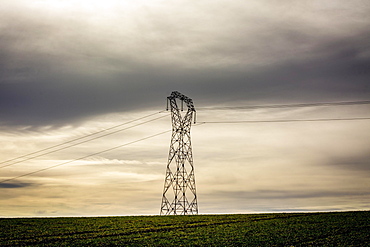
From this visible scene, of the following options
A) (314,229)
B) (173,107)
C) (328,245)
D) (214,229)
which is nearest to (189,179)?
(173,107)

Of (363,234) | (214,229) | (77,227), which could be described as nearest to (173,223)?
(214,229)

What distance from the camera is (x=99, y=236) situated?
155 feet

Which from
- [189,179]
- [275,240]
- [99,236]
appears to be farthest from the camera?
[189,179]

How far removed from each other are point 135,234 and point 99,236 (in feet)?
13.1

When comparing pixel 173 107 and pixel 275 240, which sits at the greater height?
pixel 173 107

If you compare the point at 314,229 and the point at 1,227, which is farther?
the point at 1,227

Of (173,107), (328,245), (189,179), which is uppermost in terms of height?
(173,107)

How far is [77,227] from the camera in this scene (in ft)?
187

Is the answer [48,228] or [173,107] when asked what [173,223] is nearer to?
[48,228]

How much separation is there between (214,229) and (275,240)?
11848 millimetres

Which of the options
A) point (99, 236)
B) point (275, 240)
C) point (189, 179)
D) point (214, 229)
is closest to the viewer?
point (275, 240)

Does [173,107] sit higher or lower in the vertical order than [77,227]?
higher

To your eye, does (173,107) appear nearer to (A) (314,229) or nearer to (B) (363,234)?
(A) (314,229)

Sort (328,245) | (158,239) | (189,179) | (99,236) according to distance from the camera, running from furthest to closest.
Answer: (189,179) < (99,236) < (158,239) < (328,245)
